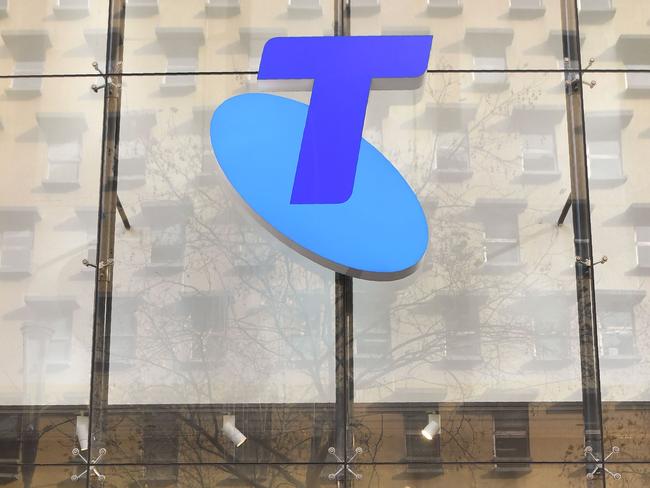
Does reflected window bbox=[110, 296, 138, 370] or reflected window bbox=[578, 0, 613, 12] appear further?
reflected window bbox=[578, 0, 613, 12]

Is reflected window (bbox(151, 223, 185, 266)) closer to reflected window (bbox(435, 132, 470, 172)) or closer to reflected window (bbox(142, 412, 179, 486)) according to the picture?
reflected window (bbox(142, 412, 179, 486))

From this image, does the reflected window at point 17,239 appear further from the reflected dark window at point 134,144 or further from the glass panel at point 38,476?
the glass panel at point 38,476

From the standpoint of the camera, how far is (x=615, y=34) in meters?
9.82

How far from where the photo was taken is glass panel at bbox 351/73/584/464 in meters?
8.68

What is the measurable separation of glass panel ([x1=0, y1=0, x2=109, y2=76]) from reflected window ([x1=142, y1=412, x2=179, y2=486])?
11.1 ft

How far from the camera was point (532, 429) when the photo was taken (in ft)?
28.4

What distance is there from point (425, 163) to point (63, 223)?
3391mm

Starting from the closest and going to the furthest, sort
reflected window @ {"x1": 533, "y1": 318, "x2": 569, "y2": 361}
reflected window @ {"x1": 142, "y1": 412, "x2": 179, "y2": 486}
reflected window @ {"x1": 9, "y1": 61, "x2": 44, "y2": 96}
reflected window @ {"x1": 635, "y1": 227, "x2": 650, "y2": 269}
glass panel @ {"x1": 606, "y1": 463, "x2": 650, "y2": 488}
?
glass panel @ {"x1": 606, "y1": 463, "x2": 650, "y2": 488} → reflected window @ {"x1": 142, "y1": 412, "x2": 179, "y2": 486} → reflected window @ {"x1": 533, "y1": 318, "x2": 569, "y2": 361} → reflected window @ {"x1": 635, "y1": 227, "x2": 650, "y2": 269} → reflected window @ {"x1": 9, "y1": 61, "x2": 44, "y2": 96}

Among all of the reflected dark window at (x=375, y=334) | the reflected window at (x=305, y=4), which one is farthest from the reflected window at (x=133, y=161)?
the reflected dark window at (x=375, y=334)

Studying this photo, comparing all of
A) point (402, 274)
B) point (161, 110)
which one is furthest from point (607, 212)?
point (161, 110)

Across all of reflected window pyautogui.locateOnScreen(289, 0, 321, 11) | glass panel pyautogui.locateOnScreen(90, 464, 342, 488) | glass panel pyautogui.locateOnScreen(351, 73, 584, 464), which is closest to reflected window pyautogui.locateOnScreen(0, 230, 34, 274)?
glass panel pyautogui.locateOnScreen(90, 464, 342, 488)

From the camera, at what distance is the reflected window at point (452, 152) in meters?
9.38

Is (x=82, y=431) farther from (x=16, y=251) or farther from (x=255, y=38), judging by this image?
(x=255, y=38)

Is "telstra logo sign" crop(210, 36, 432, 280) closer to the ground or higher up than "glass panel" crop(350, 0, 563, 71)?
closer to the ground
